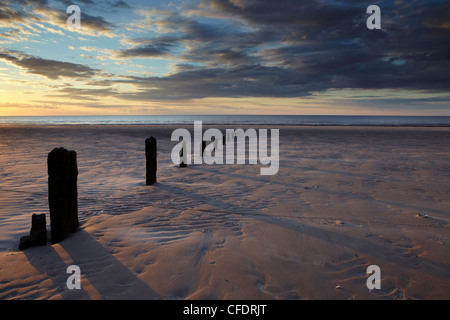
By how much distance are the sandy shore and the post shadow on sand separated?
0.05ft

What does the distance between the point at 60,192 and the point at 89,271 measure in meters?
1.57

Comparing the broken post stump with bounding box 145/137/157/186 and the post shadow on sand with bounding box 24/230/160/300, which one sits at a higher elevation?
the broken post stump with bounding box 145/137/157/186

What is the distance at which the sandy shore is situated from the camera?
3025mm

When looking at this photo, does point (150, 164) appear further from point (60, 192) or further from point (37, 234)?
point (37, 234)

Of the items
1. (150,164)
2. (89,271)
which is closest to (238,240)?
(89,271)

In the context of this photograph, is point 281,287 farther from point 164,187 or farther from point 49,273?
point 164,187

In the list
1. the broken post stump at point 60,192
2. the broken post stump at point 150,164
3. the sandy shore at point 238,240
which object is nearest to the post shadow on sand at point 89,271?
the sandy shore at point 238,240

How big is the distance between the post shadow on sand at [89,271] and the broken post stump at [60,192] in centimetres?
21

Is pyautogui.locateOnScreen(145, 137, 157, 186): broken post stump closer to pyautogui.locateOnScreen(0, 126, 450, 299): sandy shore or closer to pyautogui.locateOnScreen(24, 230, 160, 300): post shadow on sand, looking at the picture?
pyautogui.locateOnScreen(0, 126, 450, 299): sandy shore

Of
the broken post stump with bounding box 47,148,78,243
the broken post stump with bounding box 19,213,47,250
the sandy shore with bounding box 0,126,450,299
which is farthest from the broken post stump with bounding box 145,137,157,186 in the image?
the broken post stump with bounding box 19,213,47,250

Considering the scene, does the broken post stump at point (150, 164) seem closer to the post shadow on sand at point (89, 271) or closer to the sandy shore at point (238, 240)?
the sandy shore at point (238, 240)

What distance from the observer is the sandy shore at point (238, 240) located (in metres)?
3.03

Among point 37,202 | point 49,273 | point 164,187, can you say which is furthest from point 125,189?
point 49,273

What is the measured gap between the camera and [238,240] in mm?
4137
